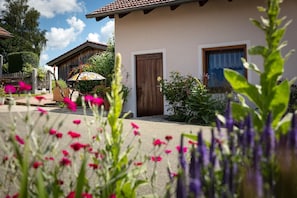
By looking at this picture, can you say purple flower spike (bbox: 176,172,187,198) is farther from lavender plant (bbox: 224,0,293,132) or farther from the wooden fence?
the wooden fence

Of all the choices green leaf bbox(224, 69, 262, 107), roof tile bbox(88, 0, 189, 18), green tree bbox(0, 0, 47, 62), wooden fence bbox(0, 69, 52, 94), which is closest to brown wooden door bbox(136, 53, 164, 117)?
roof tile bbox(88, 0, 189, 18)

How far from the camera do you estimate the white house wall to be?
34.8 feet

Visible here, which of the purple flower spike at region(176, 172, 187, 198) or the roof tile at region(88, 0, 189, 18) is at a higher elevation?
the roof tile at region(88, 0, 189, 18)

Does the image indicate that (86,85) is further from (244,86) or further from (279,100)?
(279,100)

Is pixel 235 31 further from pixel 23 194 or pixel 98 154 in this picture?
pixel 23 194

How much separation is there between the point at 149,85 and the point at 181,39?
6.50 ft

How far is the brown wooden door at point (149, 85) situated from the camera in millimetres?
12305

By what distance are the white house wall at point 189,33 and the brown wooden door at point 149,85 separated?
193 millimetres

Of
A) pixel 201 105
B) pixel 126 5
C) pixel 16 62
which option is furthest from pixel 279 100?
pixel 16 62

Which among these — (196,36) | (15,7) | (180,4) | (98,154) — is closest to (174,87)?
(196,36)

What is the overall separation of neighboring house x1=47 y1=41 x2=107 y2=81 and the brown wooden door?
14848 millimetres

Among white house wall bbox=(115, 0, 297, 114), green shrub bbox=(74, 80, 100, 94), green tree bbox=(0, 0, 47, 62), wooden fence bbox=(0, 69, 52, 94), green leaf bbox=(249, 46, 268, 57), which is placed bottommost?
green leaf bbox=(249, 46, 268, 57)

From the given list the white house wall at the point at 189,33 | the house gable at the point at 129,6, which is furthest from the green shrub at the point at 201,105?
the house gable at the point at 129,6

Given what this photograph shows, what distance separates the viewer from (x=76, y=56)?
98.9ft
